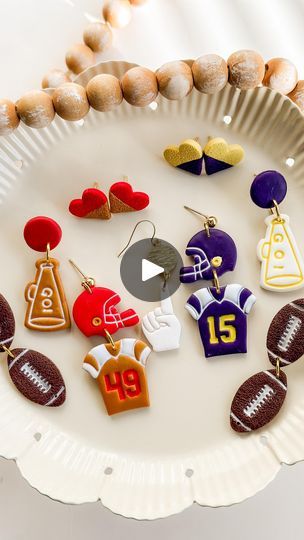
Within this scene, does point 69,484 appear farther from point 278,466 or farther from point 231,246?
point 231,246

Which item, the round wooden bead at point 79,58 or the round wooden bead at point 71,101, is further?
the round wooden bead at point 79,58

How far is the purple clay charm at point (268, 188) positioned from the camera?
0.74 meters

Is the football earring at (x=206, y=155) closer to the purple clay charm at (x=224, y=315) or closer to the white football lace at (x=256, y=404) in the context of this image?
the purple clay charm at (x=224, y=315)

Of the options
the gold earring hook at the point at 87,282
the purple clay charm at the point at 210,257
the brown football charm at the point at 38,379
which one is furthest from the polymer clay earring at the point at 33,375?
the purple clay charm at the point at 210,257

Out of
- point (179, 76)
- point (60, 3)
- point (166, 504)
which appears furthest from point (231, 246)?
point (60, 3)

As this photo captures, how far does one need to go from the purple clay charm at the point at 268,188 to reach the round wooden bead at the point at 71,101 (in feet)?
0.82

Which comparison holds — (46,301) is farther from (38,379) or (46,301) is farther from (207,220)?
(207,220)

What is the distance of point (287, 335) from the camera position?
0.74 metres

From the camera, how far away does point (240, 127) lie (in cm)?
77

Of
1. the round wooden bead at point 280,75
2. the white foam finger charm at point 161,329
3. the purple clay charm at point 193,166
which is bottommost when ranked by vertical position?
the white foam finger charm at point 161,329

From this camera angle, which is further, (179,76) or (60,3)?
(60,3)

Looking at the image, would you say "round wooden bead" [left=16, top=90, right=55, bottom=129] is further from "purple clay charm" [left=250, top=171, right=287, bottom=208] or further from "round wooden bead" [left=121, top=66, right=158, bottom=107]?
"purple clay charm" [left=250, top=171, right=287, bottom=208]

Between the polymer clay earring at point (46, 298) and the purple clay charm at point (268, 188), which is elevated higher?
the purple clay charm at point (268, 188)

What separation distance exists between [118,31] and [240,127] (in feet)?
0.86
